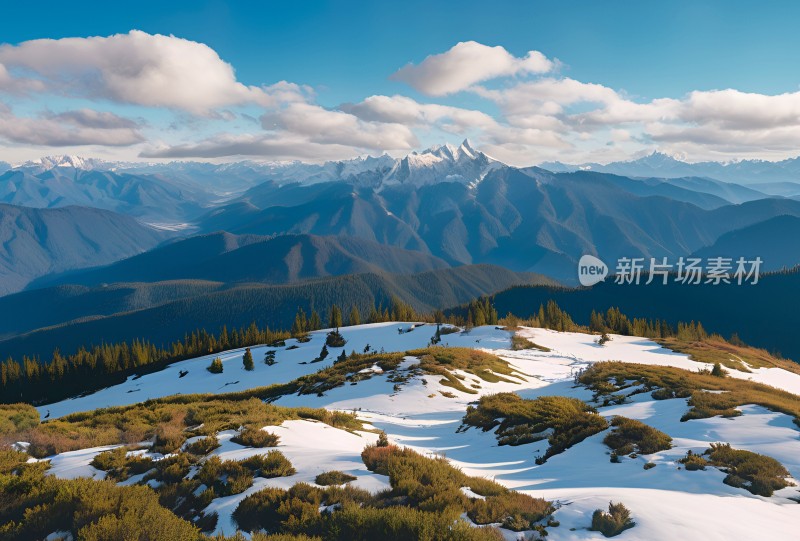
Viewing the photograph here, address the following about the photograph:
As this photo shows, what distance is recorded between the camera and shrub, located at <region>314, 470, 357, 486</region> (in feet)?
38.5

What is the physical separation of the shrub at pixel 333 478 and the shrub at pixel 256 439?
171 inches

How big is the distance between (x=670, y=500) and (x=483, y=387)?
2997 cm

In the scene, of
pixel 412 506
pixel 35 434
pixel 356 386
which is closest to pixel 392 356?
pixel 356 386

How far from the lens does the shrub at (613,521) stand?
9.19m

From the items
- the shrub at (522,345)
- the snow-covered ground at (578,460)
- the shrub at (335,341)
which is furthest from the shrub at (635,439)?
the shrub at (335,341)

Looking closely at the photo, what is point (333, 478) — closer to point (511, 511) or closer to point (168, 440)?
point (511, 511)

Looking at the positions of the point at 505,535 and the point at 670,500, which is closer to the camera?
the point at 505,535

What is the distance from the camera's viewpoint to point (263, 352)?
80562 millimetres

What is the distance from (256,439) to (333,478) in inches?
198

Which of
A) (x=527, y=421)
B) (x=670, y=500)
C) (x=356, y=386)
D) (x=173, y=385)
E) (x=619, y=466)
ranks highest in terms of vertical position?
(x=670, y=500)

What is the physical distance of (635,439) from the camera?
54.1 feet

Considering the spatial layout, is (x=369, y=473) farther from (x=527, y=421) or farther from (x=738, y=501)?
(x=527, y=421)

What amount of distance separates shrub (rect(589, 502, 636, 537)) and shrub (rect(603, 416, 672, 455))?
22.3ft

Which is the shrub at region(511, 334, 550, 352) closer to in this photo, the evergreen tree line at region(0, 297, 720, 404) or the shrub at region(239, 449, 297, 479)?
the evergreen tree line at region(0, 297, 720, 404)
